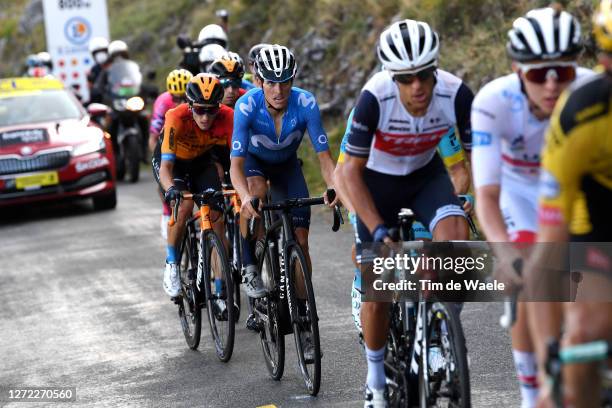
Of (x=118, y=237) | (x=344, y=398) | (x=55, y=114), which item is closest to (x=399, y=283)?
(x=344, y=398)

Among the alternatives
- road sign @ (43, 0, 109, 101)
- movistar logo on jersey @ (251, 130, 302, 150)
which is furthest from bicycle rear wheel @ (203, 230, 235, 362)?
road sign @ (43, 0, 109, 101)

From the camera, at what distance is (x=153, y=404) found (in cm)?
724

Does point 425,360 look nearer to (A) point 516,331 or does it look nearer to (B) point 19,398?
(A) point 516,331

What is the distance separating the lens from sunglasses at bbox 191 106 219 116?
8.68 m

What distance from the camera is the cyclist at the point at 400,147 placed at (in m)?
5.59

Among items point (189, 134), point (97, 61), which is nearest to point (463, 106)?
point (189, 134)

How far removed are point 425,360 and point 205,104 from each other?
12.3ft

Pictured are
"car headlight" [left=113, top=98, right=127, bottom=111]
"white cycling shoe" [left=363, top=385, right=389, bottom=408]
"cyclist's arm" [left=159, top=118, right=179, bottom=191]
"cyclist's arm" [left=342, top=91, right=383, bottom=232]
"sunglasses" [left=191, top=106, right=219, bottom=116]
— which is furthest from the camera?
"car headlight" [left=113, top=98, right=127, bottom=111]

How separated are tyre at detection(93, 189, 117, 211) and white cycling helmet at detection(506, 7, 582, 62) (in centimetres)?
1282

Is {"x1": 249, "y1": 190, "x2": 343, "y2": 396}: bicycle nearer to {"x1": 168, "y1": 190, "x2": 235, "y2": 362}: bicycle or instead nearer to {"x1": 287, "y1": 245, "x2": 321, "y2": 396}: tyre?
{"x1": 287, "y1": 245, "x2": 321, "y2": 396}: tyre

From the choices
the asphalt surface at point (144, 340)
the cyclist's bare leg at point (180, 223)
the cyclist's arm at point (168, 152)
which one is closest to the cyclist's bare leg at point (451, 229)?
the asphalt surface at point (144, 340)

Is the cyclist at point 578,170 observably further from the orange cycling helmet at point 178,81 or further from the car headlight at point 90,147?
the car headlight at point 90,147

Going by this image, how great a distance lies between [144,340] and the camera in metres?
9.01

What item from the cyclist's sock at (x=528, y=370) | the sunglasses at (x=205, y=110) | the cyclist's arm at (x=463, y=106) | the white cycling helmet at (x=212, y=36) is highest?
the white cycling helmet at (x=212, y=36)
